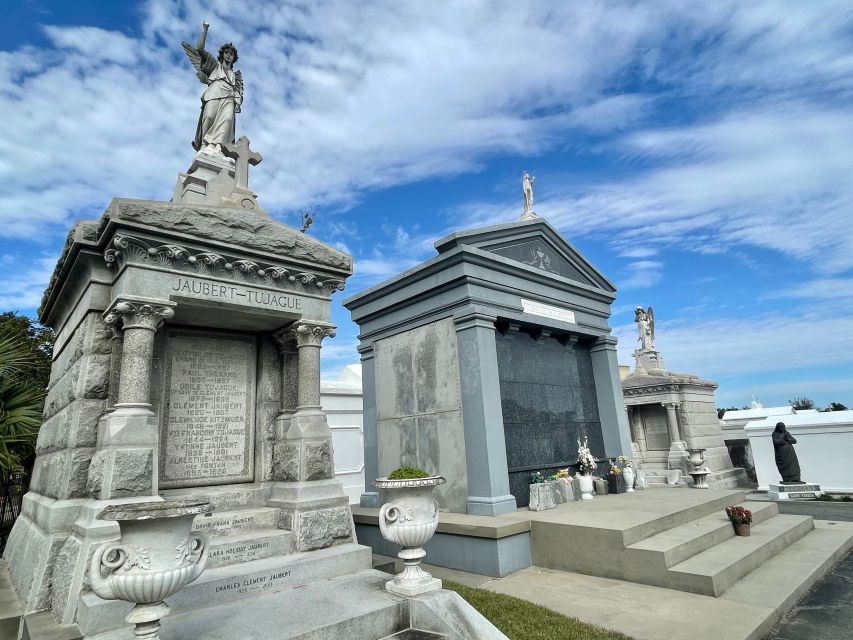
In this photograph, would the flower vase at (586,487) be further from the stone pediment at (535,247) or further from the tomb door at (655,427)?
the tomb door at (655,427)

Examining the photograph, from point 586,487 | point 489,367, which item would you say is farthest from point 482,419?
point 586,487

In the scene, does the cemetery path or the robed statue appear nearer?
the cemetery path

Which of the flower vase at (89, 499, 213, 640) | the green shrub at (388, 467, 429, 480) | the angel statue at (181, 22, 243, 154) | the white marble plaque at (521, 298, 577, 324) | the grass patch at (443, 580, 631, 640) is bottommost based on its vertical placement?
the grass patch at (443, 580, 631, 640)

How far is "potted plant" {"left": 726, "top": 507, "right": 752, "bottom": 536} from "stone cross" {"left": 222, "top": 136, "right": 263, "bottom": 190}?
894cm

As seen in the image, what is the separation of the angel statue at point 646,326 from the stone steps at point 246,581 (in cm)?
2060

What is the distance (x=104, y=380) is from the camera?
5.17 metres

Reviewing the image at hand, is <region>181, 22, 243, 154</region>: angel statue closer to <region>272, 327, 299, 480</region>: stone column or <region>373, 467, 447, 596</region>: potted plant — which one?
<region>272, 327, 299, 480</region>: stone column

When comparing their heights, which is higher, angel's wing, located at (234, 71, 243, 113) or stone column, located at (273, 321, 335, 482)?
angel's wing, located at (234, 71, 243, 113)

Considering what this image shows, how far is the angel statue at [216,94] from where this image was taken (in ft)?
23.4

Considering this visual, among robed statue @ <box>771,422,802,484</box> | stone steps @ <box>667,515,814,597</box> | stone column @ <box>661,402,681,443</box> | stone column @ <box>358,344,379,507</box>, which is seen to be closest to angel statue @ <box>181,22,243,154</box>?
stone column @ <box>358,344,379,507</box>

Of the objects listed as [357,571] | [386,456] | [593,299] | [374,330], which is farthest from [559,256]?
[357,571]

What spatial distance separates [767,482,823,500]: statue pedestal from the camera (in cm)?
1459

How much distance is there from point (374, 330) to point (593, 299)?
5772mm

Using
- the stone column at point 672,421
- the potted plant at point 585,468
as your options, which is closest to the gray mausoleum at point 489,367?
the potted plant at point 585,468
